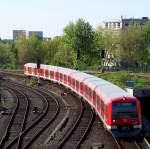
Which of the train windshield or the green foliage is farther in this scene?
the green foliage

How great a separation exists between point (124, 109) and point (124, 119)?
0.63 m

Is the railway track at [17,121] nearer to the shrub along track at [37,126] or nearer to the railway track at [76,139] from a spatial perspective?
the shrub along track at [37,126]

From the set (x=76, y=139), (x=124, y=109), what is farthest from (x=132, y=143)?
(x=76, y=139)

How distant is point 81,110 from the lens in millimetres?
39219

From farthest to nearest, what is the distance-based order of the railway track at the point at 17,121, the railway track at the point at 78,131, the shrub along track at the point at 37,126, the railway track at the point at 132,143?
the railway track at the point at 17,121
the shrub along track at the point at 37,126
the railway track at the point at 78,131
the railway track at the point at 132,143

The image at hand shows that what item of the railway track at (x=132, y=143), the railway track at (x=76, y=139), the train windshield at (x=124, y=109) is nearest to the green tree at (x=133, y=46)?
the railway track at (x=76, y=139)

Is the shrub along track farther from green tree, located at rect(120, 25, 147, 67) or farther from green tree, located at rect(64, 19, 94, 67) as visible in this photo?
green tree, located at rect(120, 25, 147, 67)

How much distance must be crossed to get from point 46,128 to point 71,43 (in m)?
66.6

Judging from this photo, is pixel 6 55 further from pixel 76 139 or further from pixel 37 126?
pixel 76 139

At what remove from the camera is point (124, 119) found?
26.9 m

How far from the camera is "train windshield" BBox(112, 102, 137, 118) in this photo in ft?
88.5

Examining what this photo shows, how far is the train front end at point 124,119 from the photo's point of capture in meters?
26.9

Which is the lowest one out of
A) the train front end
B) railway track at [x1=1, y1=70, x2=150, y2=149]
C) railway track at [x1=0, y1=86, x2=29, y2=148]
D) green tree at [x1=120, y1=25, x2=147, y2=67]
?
railway track at [x1=0, y1=86, x2=29, y2=148]

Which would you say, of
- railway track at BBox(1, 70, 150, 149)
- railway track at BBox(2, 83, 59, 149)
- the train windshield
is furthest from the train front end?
Result: railway track at BBox(2, 83, 59, 149)
